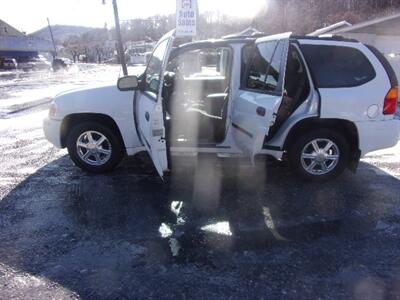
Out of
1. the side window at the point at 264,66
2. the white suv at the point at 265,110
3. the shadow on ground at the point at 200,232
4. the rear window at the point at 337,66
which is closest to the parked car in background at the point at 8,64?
the white suv at the point at 265,110

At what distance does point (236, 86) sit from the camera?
16.0ft

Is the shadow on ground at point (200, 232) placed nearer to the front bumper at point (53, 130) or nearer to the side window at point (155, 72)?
the front bumper at point (53, 130)

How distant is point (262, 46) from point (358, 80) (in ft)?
4.22

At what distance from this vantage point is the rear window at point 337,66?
181 inches

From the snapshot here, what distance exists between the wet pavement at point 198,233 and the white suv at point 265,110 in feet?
1.53

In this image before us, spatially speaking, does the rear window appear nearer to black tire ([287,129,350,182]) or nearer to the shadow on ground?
black tire ([287,129,350,182])

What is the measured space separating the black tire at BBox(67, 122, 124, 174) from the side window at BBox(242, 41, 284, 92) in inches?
76.6

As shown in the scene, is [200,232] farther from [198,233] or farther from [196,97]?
[196,97]

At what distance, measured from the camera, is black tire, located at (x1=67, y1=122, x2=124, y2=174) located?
196 inches

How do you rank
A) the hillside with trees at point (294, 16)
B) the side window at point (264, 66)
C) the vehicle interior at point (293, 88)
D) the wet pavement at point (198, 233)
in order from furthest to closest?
the hillside with trees at point (294, 16) < the vehicle interior at point (293, 88) < the side window at point (264, 66) < the wet pavement at point (198, 233)

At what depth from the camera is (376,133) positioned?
4.69m

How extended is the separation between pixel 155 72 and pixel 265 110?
1.45 meters

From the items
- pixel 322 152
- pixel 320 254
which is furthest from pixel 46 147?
pixel 320 254

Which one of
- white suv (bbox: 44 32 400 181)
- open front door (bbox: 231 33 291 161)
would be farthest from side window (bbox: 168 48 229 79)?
open front door (bbox: 231 33 291 161)
